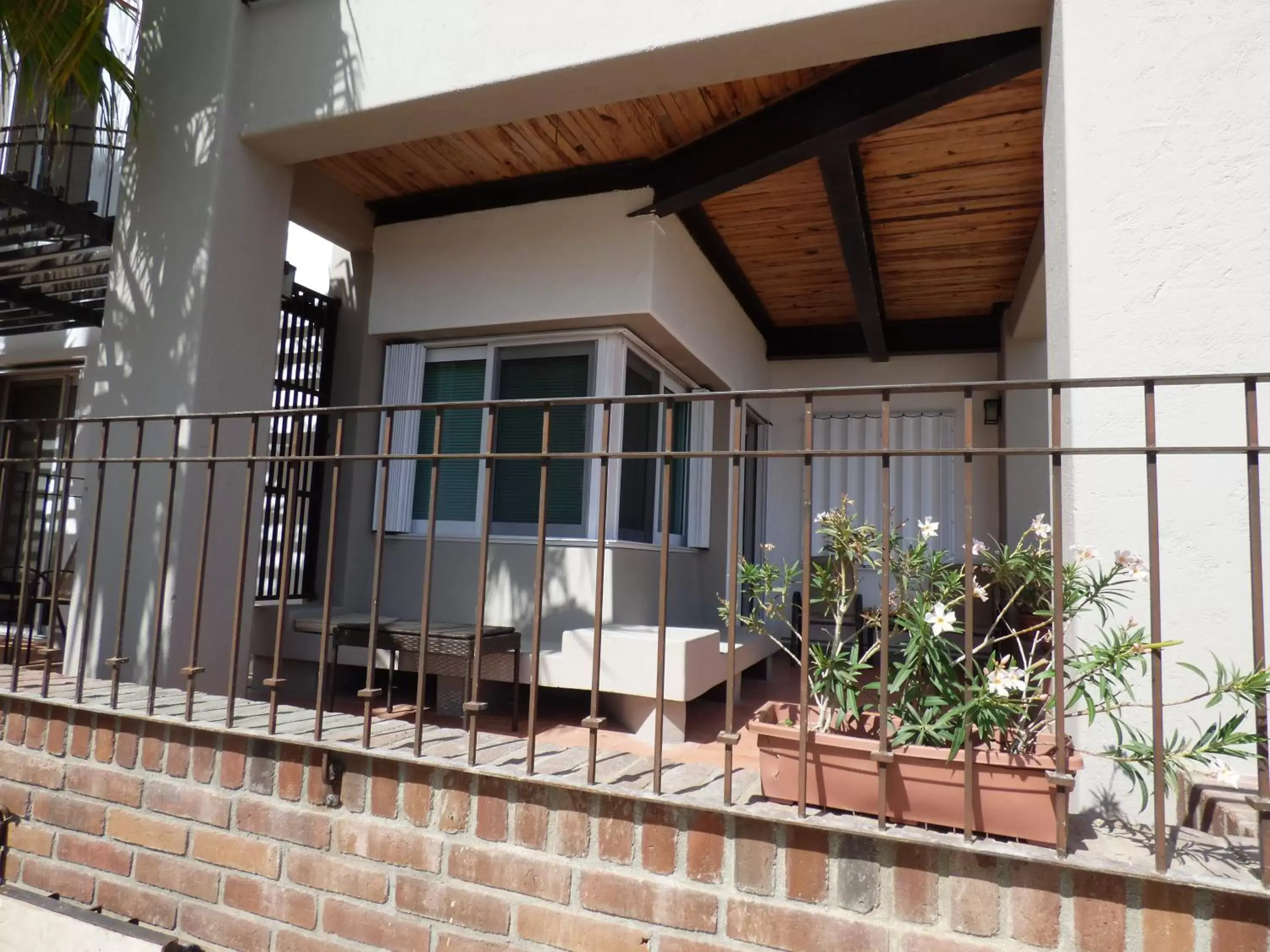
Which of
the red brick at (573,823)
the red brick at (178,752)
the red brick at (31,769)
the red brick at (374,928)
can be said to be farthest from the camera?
the red brick at (31,769)

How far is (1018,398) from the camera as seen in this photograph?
6.17m

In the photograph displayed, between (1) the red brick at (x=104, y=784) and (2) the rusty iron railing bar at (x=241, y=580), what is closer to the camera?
(2) the rusty iron railing bar at (x=241, y=580)

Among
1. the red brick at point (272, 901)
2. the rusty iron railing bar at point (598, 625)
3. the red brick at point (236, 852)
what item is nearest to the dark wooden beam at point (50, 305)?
Answer: the red brick at point (236, 852)

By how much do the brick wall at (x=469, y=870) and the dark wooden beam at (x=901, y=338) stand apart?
5.94m

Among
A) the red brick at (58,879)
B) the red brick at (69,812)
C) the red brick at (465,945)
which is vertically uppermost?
the red brick at (69,812)

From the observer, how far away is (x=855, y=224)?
14.7ft

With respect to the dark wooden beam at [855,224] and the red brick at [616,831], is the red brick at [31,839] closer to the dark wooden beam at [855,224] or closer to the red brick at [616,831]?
the red brick at [616,831]

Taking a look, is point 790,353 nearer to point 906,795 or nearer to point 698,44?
point 698,44

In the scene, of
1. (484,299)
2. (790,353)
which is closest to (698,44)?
(484,299)

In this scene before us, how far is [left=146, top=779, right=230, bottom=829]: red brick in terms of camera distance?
2363 mm

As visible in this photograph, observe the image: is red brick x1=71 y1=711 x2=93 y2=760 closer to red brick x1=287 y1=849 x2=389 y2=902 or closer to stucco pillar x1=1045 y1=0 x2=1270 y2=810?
red brick x1=287 y1=849 x2=389 y2=902

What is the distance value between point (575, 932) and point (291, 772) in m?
0.92

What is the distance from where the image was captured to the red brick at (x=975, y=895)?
64.0 inches

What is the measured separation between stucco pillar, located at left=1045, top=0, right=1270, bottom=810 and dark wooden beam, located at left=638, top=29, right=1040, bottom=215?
25.5 inches
